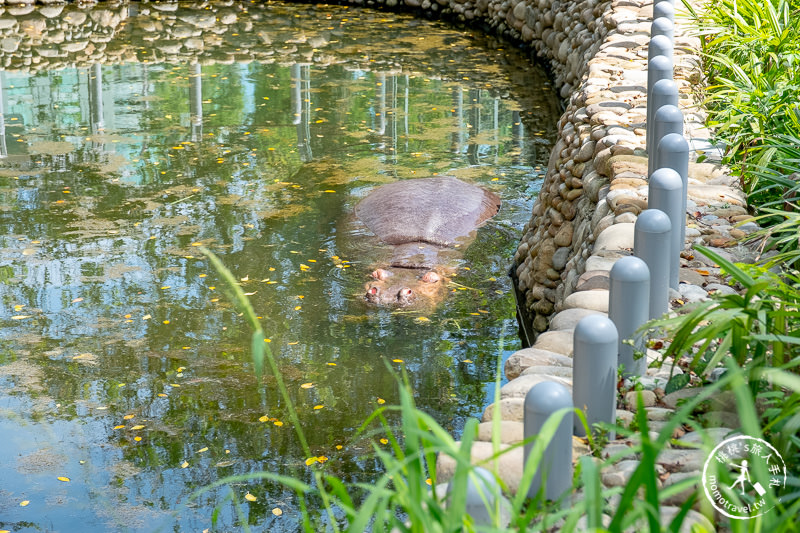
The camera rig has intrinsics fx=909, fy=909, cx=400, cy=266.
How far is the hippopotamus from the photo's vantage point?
691cm

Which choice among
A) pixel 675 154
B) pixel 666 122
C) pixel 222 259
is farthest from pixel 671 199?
pixel 222 259

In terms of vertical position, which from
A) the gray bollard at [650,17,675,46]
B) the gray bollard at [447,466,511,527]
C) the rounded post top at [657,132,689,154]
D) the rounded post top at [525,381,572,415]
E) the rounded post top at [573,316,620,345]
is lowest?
the gray bollard at [447,466,511,527]

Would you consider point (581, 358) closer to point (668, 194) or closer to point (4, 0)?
point (668, 194)

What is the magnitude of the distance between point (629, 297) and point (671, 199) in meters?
0.95

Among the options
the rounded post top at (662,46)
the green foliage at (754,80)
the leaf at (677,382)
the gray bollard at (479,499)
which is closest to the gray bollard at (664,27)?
the green foliage at (754,80)

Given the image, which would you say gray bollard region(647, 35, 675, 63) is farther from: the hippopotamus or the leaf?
the leaf

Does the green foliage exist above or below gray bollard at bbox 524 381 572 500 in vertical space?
above

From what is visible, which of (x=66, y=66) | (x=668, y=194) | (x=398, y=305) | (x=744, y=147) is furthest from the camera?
(x=66, y=66)

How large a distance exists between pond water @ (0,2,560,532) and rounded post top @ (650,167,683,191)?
116 centimetres

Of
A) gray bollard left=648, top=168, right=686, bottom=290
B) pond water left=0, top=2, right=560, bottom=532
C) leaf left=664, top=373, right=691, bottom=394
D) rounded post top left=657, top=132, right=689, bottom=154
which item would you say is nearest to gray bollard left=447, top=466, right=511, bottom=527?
pond water left=0, top=2, right=560, bottom=532

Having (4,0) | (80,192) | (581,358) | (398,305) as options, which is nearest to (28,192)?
(80,192)

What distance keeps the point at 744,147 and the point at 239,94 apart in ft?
27.2

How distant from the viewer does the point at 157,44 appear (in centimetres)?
1565

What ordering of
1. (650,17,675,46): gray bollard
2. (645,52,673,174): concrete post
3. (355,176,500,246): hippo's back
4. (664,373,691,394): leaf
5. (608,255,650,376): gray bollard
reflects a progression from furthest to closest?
(355,176,500,246): hippo's back
(650,17,675,46): gray bollard
(645,52,673,174): concrete post
(608,255,650,376): gray bollard
(664,373,691,394): leaf
